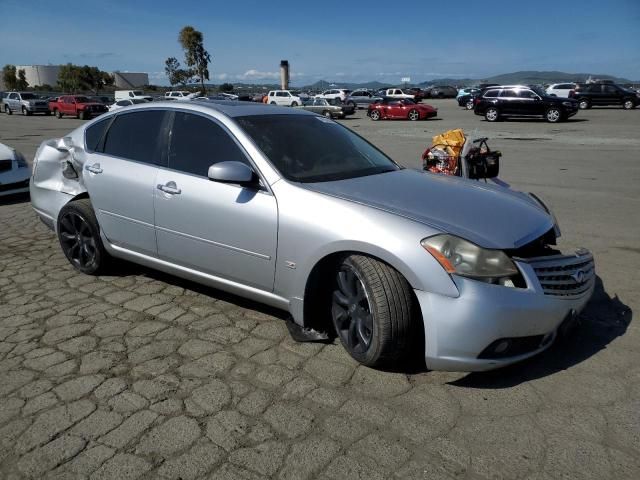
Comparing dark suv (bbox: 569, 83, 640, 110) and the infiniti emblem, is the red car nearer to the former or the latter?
dark suv (bbox: 569, 83, 640, 110)

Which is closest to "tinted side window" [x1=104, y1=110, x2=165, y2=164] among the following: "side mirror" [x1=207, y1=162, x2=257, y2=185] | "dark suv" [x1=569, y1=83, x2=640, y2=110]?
"side mirror" [x1=207, y1=162, x2=257, y2=185]

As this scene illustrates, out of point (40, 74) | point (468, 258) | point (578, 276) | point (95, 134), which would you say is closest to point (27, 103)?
point (95, 134)

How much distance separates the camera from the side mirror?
130 inches

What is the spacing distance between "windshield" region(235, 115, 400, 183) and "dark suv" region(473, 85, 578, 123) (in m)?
23.9

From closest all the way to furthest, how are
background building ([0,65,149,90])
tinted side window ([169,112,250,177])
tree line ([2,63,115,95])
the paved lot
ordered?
the paved lot → tinted side window ([169,112,250,177]) → tree line ([2,63,115,95]) → background building ([0,65,149,90])

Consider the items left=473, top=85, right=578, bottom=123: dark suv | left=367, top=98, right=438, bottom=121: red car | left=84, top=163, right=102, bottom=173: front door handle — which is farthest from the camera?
left=367, top=98, right=438, bottom=121: red car

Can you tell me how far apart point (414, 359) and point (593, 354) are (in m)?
1.15

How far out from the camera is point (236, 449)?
2459mm

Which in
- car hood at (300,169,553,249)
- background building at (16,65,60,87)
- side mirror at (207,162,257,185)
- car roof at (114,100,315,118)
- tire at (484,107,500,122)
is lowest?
tire at (484,107,500,122)

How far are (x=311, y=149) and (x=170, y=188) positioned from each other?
41.5 inches

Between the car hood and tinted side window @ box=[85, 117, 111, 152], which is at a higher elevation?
tinted side window @ box=[85, 117, 111, 152]

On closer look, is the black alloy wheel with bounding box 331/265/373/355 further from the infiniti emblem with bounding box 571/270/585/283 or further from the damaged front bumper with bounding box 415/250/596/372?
the infiniti emblem with bounding box 571/270/585/283

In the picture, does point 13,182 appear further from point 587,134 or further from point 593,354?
point 587,134

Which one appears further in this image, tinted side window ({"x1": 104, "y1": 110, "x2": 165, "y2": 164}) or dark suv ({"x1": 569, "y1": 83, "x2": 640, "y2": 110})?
dark suv ({"x1": 569, "y1": 83, "x2": 640, "y2": 110})
